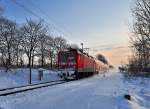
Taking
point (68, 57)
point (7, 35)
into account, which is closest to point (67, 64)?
point (68, 57)

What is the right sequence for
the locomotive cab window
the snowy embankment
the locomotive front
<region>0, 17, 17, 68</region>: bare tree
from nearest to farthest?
the snowy embankment → the locomotive front → the locomotive cab window → <region>0, 17, 17, 68</region>: bare tree

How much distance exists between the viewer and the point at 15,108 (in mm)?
11133

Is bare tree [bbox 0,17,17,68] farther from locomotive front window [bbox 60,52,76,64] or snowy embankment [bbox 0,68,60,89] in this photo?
locomotive front window [bbox 60,52,76,64]

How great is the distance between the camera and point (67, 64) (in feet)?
112

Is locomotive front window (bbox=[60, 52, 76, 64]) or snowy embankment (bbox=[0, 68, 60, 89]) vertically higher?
locomotive front window (bbox=[60, 52, 76, 64])

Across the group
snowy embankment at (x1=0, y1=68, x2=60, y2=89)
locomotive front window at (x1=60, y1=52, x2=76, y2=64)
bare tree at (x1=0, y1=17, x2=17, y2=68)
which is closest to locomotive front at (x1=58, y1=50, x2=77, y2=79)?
locomotive front window at (x1=60, y1=52, x2=76, y2=64)

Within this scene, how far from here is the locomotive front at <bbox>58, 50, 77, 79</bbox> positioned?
1324 inches

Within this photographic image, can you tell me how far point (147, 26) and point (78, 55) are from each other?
9320 mm

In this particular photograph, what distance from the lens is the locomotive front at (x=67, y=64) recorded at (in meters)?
33.6

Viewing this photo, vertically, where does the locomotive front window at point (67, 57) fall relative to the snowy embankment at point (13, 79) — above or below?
above

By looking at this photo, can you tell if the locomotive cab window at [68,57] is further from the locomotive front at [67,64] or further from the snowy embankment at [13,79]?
the snowy embankment at [13,79]

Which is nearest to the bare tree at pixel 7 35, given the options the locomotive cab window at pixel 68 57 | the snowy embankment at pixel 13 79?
the snowy embankment at pixel 13 79

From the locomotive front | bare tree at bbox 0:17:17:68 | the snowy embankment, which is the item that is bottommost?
the snowy embankment

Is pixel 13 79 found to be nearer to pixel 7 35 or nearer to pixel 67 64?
pixel 67 64
